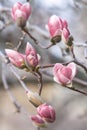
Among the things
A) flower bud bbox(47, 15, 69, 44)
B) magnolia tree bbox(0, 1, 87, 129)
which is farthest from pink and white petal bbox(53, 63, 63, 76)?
flower bud bbox(47, 15, 69, 44)

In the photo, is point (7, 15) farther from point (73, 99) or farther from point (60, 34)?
point (73, 99)

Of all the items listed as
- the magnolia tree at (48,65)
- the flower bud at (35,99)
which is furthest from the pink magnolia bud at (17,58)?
the flower bud at (35,99)

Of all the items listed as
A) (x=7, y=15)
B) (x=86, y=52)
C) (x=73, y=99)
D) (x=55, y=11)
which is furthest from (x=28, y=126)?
(x=86, y=52)

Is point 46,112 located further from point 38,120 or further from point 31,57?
point 31,57

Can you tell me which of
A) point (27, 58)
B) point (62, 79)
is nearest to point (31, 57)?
point (27, 58)

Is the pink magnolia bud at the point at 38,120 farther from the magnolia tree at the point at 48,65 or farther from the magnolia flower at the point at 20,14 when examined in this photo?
the magnolia flower at the point at 20,14
